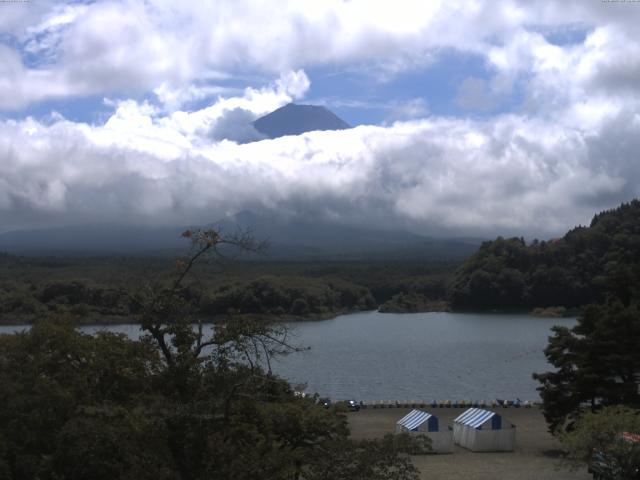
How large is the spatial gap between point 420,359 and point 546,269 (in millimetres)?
37145

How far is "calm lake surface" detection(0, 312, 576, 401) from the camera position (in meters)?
32.0

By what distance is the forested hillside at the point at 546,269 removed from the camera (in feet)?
243

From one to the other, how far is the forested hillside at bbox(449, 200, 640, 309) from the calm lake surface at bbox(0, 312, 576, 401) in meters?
8.35

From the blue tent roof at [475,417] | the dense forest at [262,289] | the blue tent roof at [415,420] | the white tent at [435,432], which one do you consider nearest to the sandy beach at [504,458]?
the white tent at [435,432]

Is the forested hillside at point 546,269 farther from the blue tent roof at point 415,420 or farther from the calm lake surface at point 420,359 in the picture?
the blue tent roof at point 415,420

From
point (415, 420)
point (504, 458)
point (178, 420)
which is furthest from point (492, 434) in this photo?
point (178, 420)

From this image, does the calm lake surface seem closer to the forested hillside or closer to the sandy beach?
the sandy beach

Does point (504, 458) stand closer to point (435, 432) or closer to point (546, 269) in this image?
point (435, 432)

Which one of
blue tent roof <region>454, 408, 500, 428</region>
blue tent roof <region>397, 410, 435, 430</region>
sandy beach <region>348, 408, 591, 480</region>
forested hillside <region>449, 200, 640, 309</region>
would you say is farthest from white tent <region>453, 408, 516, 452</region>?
forested hillside <region>449, 200, 640, 309</region>

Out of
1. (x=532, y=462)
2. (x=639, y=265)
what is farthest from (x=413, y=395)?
(x=532, y=462)

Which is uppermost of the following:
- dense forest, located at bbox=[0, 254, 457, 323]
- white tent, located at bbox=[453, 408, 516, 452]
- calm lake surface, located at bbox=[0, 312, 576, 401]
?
dense forest, located at bbox=[0, 254, 457, 323]

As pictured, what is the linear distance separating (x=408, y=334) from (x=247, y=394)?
49157 mm

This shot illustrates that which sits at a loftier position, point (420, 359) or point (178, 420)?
point (178, 420)

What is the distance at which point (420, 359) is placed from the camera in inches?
1639
